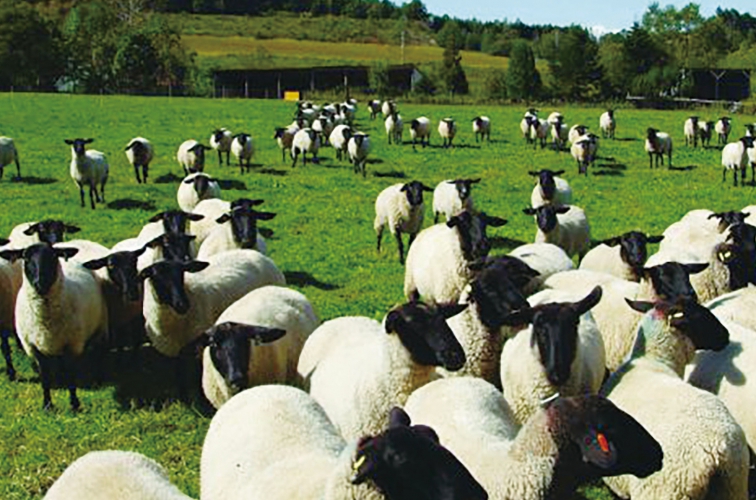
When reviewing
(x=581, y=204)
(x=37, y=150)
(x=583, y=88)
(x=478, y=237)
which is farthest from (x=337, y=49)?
(x=478, y=237)

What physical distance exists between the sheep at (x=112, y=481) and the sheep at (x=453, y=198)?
11932 mm

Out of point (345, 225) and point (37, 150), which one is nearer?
point (345, 225)

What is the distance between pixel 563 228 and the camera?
14.2 metres

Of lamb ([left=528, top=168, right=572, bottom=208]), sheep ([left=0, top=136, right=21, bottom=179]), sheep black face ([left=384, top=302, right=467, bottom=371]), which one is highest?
sheep black face ([left=384, top=302, right=467, bottom=371])

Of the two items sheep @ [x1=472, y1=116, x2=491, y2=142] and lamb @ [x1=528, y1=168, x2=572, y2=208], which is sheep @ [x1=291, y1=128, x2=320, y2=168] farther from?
lamb @ [x1=528, y1=168, x2=572, y2=208]

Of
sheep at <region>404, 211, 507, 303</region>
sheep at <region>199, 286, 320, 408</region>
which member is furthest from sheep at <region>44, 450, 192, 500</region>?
sheep at <region>404, 211, 507, 303</region>

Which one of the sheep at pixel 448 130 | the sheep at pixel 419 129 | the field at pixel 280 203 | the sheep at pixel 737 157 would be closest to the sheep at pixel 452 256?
the field at pixel 280 203

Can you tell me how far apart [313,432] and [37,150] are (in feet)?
88.9

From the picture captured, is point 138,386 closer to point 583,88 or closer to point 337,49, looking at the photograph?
point 583,88

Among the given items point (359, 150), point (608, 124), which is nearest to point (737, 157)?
point (359, 150)

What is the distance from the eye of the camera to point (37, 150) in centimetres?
2966

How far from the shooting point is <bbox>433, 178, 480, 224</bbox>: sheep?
16.9 metres

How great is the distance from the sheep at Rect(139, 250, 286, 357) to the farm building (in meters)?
70.3

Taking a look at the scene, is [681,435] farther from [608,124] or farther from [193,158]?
[608,124]
